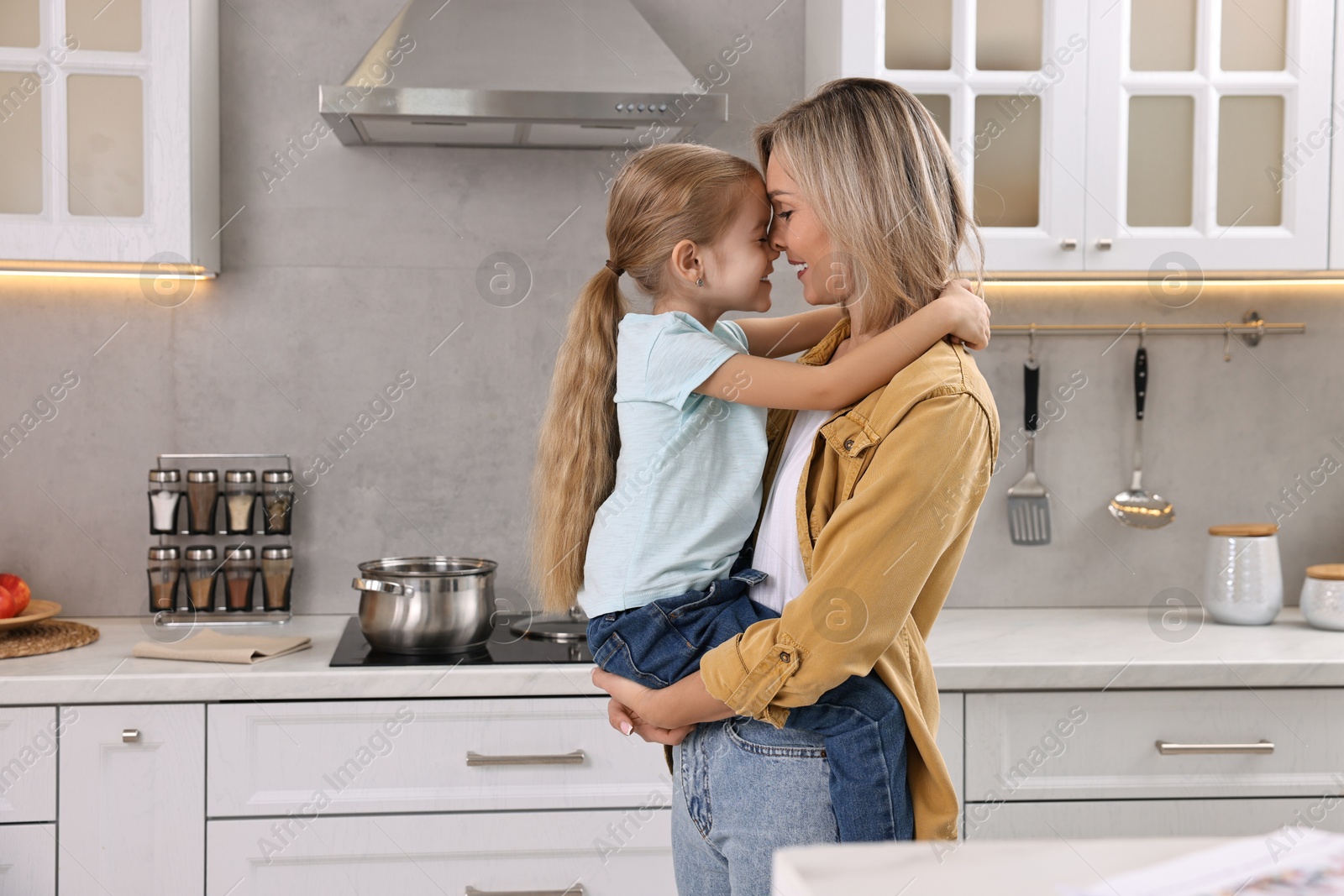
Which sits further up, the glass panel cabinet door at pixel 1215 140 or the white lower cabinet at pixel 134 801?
the glass panel cabinet door at pixel 1215 140

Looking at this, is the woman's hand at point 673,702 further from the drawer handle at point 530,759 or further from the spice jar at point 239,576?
the spice jar at point 239,576

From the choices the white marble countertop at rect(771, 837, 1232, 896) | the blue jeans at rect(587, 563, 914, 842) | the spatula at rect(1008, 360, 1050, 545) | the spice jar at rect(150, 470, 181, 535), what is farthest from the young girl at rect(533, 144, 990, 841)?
the spatula at rect(1008, 360, 1050, 545)

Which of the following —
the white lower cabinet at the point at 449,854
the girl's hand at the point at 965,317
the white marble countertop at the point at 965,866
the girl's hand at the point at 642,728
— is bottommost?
the white lower cabinet at the point at 449,854

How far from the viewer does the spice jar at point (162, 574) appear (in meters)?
2.20

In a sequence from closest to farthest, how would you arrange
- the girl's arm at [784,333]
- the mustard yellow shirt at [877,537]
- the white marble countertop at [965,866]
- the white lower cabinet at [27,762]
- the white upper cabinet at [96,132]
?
1. the white marble countertop at [965,866]
2. the mustard yellow shirt at [877,537]
3. the girl's arm at [784,333]
4. the white lower cabinet at [27,762]
5. the white upper cabinet at [96,132]

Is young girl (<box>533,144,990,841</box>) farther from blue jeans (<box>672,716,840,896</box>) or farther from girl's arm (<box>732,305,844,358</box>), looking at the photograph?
girl's arm (<box>732,305,844,358</box>)

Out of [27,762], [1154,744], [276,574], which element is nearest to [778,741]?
[1154,744]

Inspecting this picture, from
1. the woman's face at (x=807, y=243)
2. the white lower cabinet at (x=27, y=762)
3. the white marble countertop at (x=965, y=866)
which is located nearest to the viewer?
Answer: the white marble countertop at (x=965, y=866)

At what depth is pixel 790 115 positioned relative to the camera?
109cm

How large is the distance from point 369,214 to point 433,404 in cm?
43

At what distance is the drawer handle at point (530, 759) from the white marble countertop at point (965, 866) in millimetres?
Answer: 1208

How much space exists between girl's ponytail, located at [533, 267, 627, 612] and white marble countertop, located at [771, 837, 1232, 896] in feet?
1.99

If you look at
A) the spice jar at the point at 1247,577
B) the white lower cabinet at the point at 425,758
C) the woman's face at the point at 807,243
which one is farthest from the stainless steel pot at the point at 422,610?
the spice jar at the point at 1247,577

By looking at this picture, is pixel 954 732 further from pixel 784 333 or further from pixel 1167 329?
pixel 1167 329
